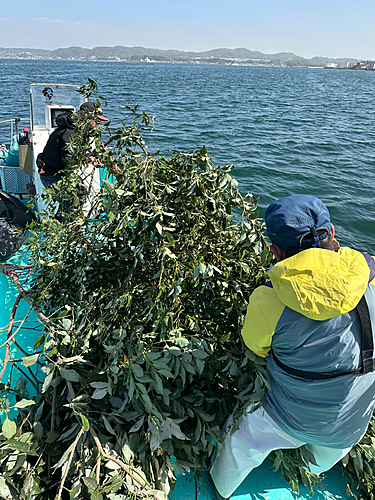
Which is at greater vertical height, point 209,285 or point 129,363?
point 209,285

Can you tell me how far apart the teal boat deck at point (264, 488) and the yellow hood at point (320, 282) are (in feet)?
5.41

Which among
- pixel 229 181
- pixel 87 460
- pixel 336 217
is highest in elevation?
pixel 229 181

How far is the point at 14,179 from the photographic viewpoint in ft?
23.6

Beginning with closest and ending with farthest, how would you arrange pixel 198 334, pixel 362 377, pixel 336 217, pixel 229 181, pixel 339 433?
pixel 362 377 < pixel 339 433 < pixel 198 334 < pixel 229 181 < pixel 336 217

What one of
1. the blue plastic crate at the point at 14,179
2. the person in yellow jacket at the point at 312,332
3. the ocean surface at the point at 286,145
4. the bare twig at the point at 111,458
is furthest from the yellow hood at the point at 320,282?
the blue plastic crate at the point at 14,179

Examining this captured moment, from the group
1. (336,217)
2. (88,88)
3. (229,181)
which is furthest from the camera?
(336,217)

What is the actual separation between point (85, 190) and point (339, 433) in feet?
8.35

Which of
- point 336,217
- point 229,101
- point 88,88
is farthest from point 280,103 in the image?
point 88,88

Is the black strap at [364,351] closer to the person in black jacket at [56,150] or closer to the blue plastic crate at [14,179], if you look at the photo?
the person in black jacket at [56,150]

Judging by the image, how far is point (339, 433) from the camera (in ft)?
6.66

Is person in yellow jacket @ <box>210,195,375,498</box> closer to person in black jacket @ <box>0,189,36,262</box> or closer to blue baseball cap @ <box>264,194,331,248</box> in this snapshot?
blue baseball cap @ <box>264,194,331,248</box>

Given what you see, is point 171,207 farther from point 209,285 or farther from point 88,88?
point 88,88

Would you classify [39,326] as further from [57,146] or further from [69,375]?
[57,146]

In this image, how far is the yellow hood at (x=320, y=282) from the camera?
1.66 meters
